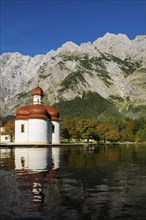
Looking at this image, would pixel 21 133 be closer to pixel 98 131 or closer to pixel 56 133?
pixel 56 133

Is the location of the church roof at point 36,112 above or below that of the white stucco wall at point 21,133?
above

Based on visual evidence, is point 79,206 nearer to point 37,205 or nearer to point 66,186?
point 37,205

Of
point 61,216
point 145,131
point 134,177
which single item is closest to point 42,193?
point 61,216

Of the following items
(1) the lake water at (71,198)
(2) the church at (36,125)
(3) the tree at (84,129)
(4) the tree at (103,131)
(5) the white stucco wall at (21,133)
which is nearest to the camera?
(1) the lake water at (71,198)

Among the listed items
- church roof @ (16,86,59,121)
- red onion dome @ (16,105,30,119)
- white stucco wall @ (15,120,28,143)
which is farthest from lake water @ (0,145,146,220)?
red onion dome @ (16,105,30,119)

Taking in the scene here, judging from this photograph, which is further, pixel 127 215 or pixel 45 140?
pixel 45 140

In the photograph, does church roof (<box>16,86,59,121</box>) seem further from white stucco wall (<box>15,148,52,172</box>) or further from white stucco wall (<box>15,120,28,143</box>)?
white stucco wall (<box>15,148,52,172</box>)

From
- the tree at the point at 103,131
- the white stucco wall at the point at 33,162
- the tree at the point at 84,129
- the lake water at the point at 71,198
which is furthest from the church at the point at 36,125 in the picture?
the lake water at the point at 71,198

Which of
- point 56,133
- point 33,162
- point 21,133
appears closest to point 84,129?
point 56,133

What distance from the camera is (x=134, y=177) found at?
22.5 metres

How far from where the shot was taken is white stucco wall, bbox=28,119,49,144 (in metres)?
79.8

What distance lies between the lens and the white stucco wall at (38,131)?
262 ft

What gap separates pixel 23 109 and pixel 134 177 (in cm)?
6354

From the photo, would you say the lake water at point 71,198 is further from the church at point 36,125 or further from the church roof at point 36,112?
the church roof at point 36,112
